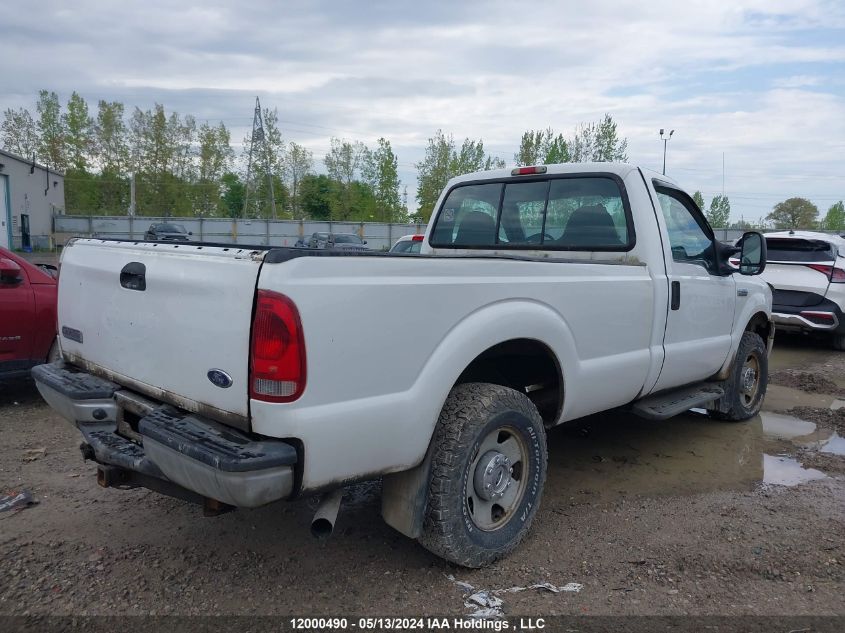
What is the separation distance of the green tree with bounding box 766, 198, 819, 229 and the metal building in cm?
6566

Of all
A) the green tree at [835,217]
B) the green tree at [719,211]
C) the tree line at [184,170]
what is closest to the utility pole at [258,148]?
the tree line at [184,170]

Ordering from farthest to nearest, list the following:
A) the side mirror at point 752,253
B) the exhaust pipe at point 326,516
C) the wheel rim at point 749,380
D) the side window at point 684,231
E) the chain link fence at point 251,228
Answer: the chain link fence at point 251,228, the wheel rim at point 749,380, the side mirror at point 752,253, the side window at point 684,231, the exhaust pipe at point 326,516

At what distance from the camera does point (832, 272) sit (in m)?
9.20

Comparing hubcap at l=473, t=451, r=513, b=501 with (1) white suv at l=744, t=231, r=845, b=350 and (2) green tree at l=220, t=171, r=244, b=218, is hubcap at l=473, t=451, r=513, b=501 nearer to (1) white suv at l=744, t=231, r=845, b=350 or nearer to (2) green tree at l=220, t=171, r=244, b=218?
(1) white suv at l=744, t=231, r=845, b=350

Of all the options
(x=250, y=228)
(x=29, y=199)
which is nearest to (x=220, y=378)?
(x=29, y=199)

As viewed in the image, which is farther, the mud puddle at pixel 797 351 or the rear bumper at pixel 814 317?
the rear bumper at pixel 814 317

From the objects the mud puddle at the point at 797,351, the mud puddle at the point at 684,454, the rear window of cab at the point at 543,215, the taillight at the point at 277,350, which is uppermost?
the rear window of cab at the point at 543,215

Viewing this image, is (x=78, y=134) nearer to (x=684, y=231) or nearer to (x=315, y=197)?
(x=315, y=197)

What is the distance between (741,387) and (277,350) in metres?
4.80

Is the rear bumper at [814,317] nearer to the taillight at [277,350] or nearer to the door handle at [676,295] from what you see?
the door handle at [676,295]

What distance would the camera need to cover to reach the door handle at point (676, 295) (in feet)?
14.0

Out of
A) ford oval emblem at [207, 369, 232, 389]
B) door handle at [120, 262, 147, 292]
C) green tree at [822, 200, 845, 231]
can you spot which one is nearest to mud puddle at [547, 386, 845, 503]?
ford oval emblem at [207, 369, 232, 389]

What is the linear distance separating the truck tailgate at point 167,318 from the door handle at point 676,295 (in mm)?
2953

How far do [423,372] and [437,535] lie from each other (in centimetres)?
76
